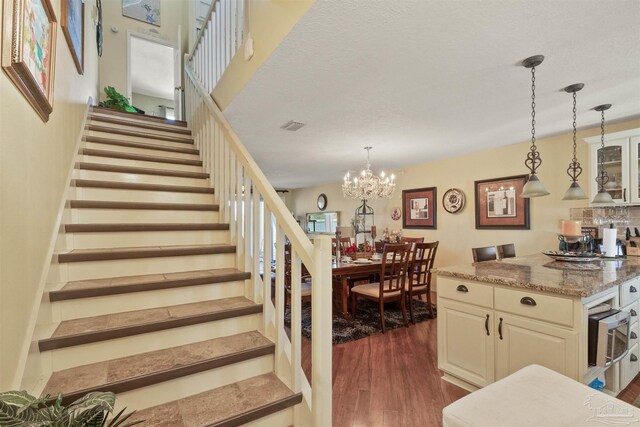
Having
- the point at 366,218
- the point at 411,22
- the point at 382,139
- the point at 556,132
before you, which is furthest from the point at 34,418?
the point at 366,218

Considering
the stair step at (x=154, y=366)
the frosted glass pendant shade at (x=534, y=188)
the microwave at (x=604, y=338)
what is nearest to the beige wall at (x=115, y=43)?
the stair step at (x=154, y=366)

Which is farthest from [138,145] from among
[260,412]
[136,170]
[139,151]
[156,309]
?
[260,412]

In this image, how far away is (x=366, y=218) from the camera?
6352 millimetres

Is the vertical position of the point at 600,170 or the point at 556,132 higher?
the point at 556,132

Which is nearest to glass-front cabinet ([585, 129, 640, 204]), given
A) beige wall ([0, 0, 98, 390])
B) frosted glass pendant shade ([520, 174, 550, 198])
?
frosted glass pendant shade ([520, 174, 550, 198])

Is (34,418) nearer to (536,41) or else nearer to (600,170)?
(536,41)

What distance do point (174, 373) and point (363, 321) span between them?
2.52 metres

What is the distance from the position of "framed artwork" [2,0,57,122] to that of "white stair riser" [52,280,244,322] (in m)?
0.94

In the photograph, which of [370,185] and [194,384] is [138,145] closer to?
[194,384]

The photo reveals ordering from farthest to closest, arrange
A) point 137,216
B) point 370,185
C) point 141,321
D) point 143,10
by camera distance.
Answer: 1. point 143,10
2. point 370,185
3. point 137,216
4. point 141,321

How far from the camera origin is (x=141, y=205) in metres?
2.33

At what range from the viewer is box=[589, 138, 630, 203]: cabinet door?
2861mm

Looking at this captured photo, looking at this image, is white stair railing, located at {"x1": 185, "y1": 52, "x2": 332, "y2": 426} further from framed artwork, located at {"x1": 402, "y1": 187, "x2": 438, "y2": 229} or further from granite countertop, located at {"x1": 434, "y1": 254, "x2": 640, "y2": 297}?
framed artwork, located at {"x1": 402, "y1": 187, "x2": 438, "y2": 229}

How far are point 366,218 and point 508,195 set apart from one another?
284cm
